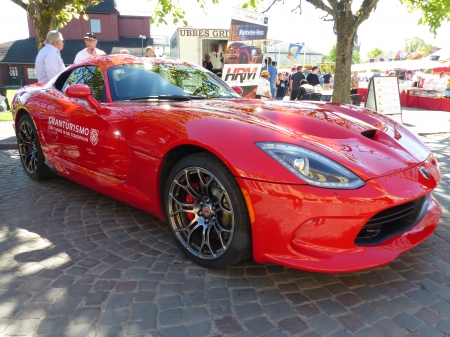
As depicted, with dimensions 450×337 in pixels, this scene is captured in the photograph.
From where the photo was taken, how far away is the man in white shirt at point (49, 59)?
5.98 metres

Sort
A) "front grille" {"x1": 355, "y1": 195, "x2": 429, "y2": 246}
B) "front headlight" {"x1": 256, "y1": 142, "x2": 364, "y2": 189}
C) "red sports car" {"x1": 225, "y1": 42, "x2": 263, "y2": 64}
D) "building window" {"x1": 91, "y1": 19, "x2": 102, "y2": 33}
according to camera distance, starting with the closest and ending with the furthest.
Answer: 1. "front headlight" {"x1": 256, "y1": 142, "x2": 364, "y2": 189}
2. "front grille" {"x1": 355, "y1": 195, "x2": 429, "y2": 246}
3. "red sports car" {"x1": 225, "y1": 42, "x2": 263, "y2": 64}
4. "building window" {"x1": 91, "y1": 19, "x2": 102, "y2": 33}

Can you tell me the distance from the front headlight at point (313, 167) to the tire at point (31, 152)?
3.19m

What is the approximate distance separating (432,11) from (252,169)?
12.0 meters

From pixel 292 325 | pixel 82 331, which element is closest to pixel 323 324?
pixel 292 325

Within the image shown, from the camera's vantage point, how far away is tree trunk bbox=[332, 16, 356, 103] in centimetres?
849

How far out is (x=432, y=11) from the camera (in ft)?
36.0

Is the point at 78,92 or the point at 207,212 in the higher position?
the point at 78,92

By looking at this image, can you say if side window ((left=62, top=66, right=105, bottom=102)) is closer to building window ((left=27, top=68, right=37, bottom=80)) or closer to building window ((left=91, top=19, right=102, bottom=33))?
building window ((left=91, top=19, right=102, bottom=33))

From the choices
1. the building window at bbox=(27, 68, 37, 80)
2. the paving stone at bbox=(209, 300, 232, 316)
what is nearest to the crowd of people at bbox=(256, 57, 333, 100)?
the paving stone at bbox=(209, 300, 232, 316)

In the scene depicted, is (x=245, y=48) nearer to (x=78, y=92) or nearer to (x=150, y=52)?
(x=150, y=52)

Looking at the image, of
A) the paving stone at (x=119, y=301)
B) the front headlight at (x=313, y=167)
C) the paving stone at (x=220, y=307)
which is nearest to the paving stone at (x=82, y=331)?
the paving stone at (x=119, y=301)

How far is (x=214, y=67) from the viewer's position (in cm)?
1419

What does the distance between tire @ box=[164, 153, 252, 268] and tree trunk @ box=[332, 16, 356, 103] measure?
730cm

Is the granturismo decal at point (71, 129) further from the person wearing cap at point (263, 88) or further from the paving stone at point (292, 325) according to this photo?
the person wearing cap at point (263, 88)
